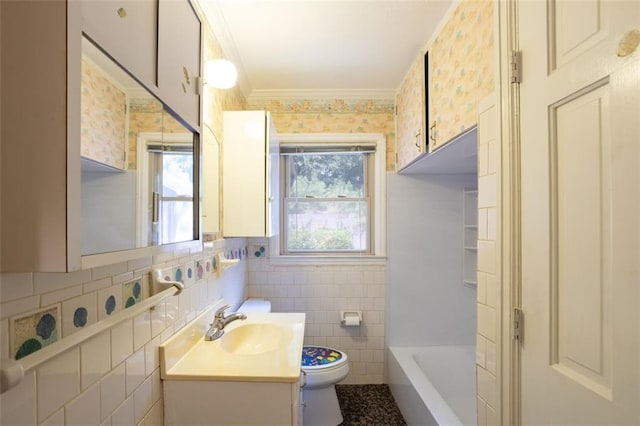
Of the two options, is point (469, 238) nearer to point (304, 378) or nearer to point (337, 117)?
point (337, 117)

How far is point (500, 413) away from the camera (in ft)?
3.49

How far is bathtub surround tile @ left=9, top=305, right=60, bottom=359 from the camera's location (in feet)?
1.84

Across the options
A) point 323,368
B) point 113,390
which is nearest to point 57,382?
point 113,390

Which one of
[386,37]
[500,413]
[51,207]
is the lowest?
[500,413]

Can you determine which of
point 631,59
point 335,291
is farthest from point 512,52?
point 335,291

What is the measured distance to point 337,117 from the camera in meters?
2.63

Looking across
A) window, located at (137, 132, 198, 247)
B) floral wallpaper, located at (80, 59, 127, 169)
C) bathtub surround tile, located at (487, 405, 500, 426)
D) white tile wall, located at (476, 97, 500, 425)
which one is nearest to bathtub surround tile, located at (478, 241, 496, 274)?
white tile wall, located at (476, 97, 500, 425)

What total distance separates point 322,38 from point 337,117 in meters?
0.85

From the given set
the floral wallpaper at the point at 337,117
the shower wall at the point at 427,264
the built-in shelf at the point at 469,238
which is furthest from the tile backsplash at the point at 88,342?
the built-in shelf at the point at 469,238

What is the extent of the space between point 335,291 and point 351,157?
3.81ft

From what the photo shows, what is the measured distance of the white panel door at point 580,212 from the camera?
0.68m

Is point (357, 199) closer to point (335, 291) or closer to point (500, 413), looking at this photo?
point (335, 291)

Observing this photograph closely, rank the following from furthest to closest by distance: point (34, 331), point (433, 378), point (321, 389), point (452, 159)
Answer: point (433, 378) < point (321, 389) < point (452, 159) < point (34, 331)

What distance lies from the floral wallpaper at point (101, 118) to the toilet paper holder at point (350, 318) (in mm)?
2218
